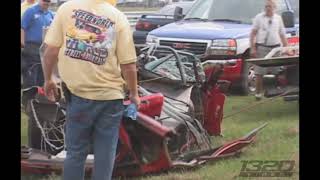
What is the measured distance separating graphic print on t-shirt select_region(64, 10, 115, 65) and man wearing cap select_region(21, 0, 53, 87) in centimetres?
149

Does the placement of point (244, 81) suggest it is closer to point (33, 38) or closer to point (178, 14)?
point (178, 14)

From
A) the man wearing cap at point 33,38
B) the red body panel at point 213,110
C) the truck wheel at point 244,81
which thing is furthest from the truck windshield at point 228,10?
the man wearing cap at point 33,38

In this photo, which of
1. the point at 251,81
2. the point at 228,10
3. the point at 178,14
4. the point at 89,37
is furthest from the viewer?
the point at 228,10

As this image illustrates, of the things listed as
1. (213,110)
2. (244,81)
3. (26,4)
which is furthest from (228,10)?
(26,4)

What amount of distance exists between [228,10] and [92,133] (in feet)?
11.9

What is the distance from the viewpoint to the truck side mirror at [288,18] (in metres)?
5.88

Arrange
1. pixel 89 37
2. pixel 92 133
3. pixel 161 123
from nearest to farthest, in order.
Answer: pixel 89 37 → pixel 92 133 → pixel 161 123

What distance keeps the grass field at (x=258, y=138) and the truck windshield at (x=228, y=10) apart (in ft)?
2.83

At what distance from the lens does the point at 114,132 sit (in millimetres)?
3906

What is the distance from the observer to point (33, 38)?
5.95m
